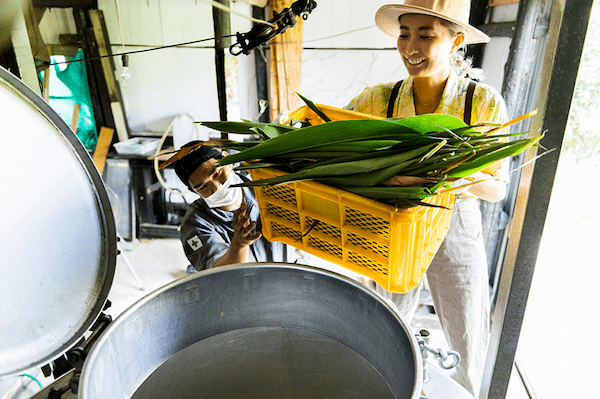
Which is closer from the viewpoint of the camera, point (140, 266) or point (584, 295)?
point (584, 295)

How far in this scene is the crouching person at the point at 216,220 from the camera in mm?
1471

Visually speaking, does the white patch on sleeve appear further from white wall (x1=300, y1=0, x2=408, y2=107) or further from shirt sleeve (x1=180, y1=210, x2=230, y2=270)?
white wall (x1=300, y1=0, x2=408, y2=107)

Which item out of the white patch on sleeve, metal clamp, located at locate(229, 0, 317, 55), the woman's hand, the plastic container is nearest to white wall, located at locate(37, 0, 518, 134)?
the plastic container

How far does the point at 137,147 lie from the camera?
4.28 metres

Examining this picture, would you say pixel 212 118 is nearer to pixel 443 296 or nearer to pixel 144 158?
pixel 144 158

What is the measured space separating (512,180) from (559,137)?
2.35 m

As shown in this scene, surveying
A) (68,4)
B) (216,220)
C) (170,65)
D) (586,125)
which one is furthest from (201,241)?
(68,4)

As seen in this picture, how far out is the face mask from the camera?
171 centimetres

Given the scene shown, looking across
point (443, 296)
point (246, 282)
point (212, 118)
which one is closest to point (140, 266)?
point (212, 118)

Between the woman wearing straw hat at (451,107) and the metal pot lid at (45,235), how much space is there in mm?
902

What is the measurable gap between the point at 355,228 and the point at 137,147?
4.02m

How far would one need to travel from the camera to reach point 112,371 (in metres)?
0.71

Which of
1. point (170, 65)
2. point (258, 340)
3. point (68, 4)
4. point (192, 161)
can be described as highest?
point (68, 4)

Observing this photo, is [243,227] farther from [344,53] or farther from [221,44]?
[344,53]
